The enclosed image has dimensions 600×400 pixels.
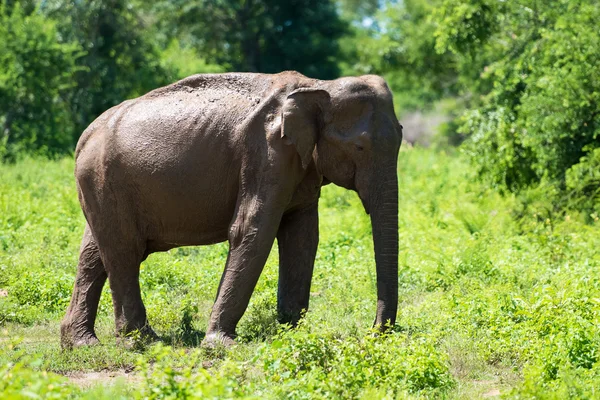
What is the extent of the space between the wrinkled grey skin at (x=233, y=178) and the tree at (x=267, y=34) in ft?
92.4

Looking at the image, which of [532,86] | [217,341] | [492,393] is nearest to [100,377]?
[217,341]

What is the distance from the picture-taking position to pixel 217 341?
810 cm

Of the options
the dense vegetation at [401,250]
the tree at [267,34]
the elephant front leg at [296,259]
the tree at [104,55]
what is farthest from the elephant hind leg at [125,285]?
the tree at [267,34]

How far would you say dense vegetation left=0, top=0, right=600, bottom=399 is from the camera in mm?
6840

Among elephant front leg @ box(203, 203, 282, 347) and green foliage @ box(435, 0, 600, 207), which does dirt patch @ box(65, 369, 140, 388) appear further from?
green foliage @ box(435, 0, 600, 207)

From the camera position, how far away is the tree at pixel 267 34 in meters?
37.1

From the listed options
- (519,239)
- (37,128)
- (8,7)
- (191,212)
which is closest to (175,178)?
(191,212)

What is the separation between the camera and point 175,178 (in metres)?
8.46

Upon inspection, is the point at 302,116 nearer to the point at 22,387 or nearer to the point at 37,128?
the point at 22,387

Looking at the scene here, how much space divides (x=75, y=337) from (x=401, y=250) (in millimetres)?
5331

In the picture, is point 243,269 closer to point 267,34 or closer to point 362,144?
point 362,144

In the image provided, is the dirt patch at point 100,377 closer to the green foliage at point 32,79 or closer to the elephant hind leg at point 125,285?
the elephant hind leg at point 125,285

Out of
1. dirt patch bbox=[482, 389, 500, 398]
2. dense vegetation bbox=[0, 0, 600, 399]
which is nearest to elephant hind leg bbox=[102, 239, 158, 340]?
dense vegetation bbox=[0, 0, 600, 399]

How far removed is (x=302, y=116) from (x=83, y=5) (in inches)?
830
